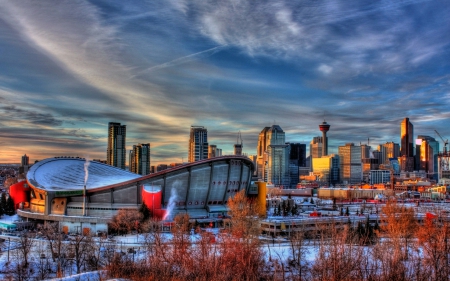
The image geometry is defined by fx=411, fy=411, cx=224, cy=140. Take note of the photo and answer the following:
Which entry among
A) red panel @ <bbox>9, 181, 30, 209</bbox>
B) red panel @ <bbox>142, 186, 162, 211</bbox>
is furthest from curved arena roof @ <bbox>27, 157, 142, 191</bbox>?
red panel @ <bbox>142, 186, 162, 211</bbox>

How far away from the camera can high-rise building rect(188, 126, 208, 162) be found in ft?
618

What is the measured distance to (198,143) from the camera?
625 feet

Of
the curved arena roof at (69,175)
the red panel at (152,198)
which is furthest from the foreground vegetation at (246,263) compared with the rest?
the curved arena roof at (69,175)

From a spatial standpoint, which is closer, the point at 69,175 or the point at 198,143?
the point at 69,175

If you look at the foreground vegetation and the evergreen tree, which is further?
the evergreen tree

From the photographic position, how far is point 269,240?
43375 mm

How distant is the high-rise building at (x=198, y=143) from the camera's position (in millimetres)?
188250

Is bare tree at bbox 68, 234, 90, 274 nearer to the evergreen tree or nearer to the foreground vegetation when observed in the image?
the foreground vegetation

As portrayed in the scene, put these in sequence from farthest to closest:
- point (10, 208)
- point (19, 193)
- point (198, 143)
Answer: point (198, 143)
point (19, 193)
point (10, 208)

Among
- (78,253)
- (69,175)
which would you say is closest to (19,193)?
(69,175)

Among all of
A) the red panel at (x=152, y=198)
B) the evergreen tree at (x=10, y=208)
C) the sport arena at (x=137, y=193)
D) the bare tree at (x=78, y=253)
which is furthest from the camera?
the evergreen tree at (x=10, y=208)

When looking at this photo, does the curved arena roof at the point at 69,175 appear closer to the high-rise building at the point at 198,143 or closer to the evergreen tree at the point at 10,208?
the evergreen tree at the point at 10,208

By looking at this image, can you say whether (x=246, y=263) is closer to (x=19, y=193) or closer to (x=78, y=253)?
(x=78, y=253)

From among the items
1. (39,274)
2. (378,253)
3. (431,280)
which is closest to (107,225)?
(39,274)
